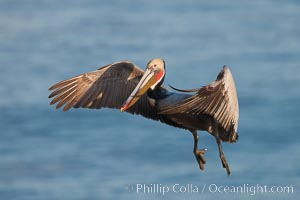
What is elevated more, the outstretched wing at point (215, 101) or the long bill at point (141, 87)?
the long bill at point (141, 87)

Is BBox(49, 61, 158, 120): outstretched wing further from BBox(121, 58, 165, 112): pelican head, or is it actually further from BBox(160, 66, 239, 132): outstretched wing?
BBox(160, 66, 239, 132): outstretched wing

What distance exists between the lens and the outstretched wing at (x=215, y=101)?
1163 centimetres

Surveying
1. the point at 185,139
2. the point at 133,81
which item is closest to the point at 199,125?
the point at 133,81

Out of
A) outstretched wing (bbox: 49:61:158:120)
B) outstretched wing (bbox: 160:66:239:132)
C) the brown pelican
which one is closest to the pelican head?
the brown pelican

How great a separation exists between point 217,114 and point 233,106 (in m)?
0.20

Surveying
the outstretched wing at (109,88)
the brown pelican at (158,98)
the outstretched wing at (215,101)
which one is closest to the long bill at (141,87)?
the brown pelican at (158,98)

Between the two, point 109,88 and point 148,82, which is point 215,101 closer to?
point 148,82

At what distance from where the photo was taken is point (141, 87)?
1252 cm

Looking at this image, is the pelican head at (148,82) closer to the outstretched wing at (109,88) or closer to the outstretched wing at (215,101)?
the outstretched wing at (215,101)

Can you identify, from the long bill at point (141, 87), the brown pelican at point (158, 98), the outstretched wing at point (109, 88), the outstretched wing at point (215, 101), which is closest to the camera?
the outstretched wing at point (215, 101)

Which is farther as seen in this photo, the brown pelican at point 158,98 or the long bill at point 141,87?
the long bill at point 141,87

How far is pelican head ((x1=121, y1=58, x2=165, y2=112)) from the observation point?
1243cm

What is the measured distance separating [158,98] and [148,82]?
0.69 feet

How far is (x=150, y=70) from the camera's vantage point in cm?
1267
